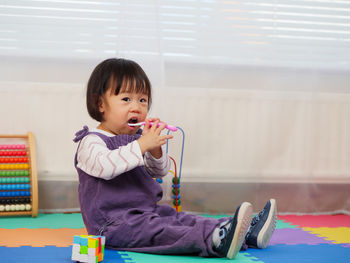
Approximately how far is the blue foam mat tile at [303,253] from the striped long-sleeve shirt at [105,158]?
0.41 metres

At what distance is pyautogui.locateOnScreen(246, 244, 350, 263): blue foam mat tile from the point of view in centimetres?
129

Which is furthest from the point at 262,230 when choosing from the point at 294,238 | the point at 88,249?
the point at 88,249

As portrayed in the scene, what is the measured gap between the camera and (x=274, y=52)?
7.06 feet

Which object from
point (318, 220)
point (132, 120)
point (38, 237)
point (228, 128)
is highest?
point (132, 120)

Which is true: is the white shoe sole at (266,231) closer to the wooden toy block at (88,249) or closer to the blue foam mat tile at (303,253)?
the blue foam mat tile at (303,253)

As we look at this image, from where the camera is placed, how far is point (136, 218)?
1.35 m

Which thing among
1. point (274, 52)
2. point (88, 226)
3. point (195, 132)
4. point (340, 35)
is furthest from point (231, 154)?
point (88, 226)

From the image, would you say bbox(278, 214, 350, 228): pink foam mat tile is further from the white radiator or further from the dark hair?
the dark hair

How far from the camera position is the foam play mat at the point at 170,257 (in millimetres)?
1256

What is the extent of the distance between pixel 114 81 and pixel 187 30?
715 millimetres

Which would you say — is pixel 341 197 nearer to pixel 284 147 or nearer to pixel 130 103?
pixel 284 147

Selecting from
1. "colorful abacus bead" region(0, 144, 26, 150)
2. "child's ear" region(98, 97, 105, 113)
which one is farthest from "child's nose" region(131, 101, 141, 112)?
"colorful abacus bead" region(0, 144, 26, 150)

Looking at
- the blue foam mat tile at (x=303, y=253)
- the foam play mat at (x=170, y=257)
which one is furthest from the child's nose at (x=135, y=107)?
the blue foam mat tile at (x=303, y=253)

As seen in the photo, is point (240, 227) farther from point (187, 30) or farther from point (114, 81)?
point (187, 30)
